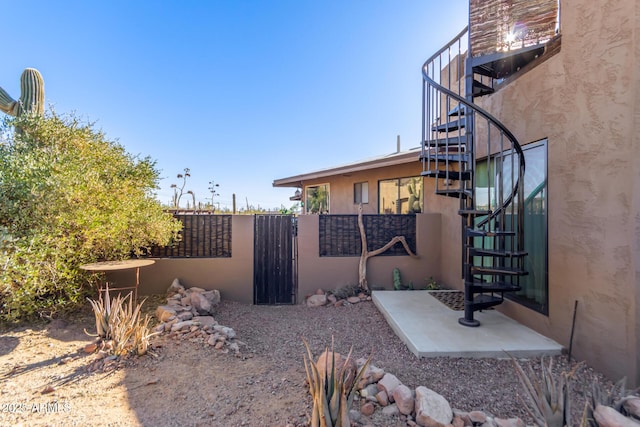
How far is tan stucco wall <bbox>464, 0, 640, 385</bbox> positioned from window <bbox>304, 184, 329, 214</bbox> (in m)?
7.34

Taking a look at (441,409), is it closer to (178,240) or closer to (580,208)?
(580,208)

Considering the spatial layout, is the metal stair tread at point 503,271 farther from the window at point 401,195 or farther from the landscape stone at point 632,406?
the window at point 401,195

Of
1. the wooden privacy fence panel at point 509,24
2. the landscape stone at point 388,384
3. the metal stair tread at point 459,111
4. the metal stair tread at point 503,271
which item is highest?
the wooden privacy fence panel at point 509,24

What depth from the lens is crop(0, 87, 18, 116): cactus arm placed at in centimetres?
478

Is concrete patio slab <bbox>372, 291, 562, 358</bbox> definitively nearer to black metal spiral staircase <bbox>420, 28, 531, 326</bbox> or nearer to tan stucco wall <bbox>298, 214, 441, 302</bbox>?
black metal spiral staircase <bbox>420, 28, 531, 326</bbox>

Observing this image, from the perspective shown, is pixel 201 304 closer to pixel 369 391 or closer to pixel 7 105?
pixel 369 391

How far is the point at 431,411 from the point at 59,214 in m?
4.32

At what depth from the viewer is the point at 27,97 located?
4.77m

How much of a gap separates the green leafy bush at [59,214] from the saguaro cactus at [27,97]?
56cm

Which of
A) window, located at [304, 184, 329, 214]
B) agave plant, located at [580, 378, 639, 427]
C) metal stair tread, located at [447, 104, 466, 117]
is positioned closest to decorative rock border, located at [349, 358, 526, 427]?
agave plant, located at [580, 378, 639, 427]

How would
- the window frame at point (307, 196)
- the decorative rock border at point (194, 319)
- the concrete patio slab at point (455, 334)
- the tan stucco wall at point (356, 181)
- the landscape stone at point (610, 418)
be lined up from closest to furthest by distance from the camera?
the landscape stone at point (610, 418) → the concrete patio slab at point (455, 334) → the decorative rock border at point (194, 319) → the tan stucco wall at point (356, 181) → the window frame at point (307, 196)

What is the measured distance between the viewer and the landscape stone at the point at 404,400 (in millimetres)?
1958

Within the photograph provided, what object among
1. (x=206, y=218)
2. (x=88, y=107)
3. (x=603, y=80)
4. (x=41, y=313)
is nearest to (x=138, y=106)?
(x=88, y=107)

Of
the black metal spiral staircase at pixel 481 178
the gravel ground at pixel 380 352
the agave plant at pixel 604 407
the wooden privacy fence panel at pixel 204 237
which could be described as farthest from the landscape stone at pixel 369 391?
the wooden privacy fence panel at pixel 204 237
